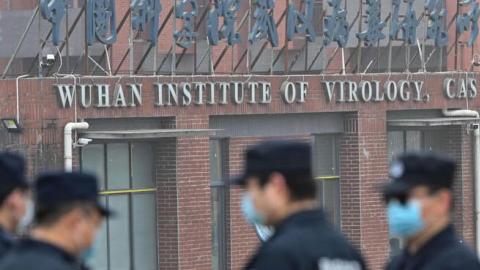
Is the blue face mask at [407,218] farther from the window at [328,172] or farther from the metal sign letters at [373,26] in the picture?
the metal sign letters at [373,26]

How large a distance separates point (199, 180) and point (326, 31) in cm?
411

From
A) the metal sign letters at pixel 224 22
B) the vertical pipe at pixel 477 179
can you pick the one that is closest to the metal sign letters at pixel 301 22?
the metal sign letters at pixel 224 22

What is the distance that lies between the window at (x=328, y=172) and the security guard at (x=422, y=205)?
70.8 feet

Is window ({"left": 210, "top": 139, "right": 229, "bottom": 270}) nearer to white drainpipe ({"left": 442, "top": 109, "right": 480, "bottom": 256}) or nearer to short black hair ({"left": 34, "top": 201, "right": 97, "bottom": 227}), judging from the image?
white drainpipe ({"left": 442, "top": 109, "right": 480, "bottom": 256})

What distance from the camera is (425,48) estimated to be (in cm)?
3136

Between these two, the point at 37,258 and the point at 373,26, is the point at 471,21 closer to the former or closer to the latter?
the point at 373,26

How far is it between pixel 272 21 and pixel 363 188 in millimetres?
3793

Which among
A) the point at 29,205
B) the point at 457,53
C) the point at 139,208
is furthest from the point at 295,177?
the point at 457,53

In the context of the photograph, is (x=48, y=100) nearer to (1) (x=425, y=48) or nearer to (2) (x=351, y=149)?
(2) (x=351, y=149)

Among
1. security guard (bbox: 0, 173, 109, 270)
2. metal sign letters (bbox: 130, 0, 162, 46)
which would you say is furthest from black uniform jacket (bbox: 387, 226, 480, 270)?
metal sign letters (bbox: 130, 0, 162, 46)

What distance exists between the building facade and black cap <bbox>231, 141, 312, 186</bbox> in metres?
16.9

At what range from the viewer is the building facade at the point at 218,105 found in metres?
24.6

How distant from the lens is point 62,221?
6.26m

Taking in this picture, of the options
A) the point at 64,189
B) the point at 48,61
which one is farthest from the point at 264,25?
the point at 64,189
